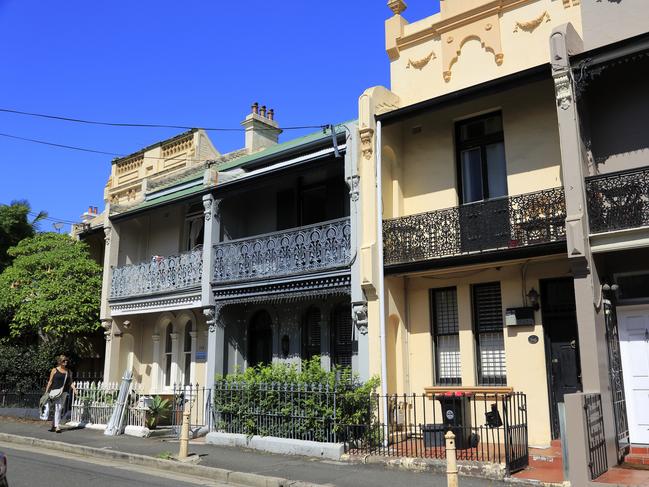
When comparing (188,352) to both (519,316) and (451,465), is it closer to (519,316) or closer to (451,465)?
(519,316)

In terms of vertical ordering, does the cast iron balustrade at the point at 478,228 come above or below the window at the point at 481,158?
below

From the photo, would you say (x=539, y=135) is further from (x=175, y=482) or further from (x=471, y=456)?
(x=175, y=482)

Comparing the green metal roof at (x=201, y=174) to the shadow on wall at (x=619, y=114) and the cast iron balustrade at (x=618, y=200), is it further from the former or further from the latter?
the cast iron balustrade at (x=618, y=200)

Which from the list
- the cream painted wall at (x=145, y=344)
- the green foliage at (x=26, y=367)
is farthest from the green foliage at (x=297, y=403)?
the green foliage at (x=26, y=367)

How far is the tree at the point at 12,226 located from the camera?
22.4 metres

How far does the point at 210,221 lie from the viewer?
16.1 meters

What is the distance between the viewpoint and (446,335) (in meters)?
13.0

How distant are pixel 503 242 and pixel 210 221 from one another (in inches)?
313

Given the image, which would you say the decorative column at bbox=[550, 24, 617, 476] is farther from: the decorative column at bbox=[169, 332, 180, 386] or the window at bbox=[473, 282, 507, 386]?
the decorative column at bbox=[169, 332, 180, 386]

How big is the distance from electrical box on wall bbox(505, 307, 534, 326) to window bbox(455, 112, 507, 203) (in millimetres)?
2534

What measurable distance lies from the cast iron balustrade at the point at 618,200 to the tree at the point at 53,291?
1523 centimetres

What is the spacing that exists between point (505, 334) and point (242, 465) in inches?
223

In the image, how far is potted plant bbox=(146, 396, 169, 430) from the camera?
48.5ft

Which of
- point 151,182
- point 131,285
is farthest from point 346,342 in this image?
point 151,182
